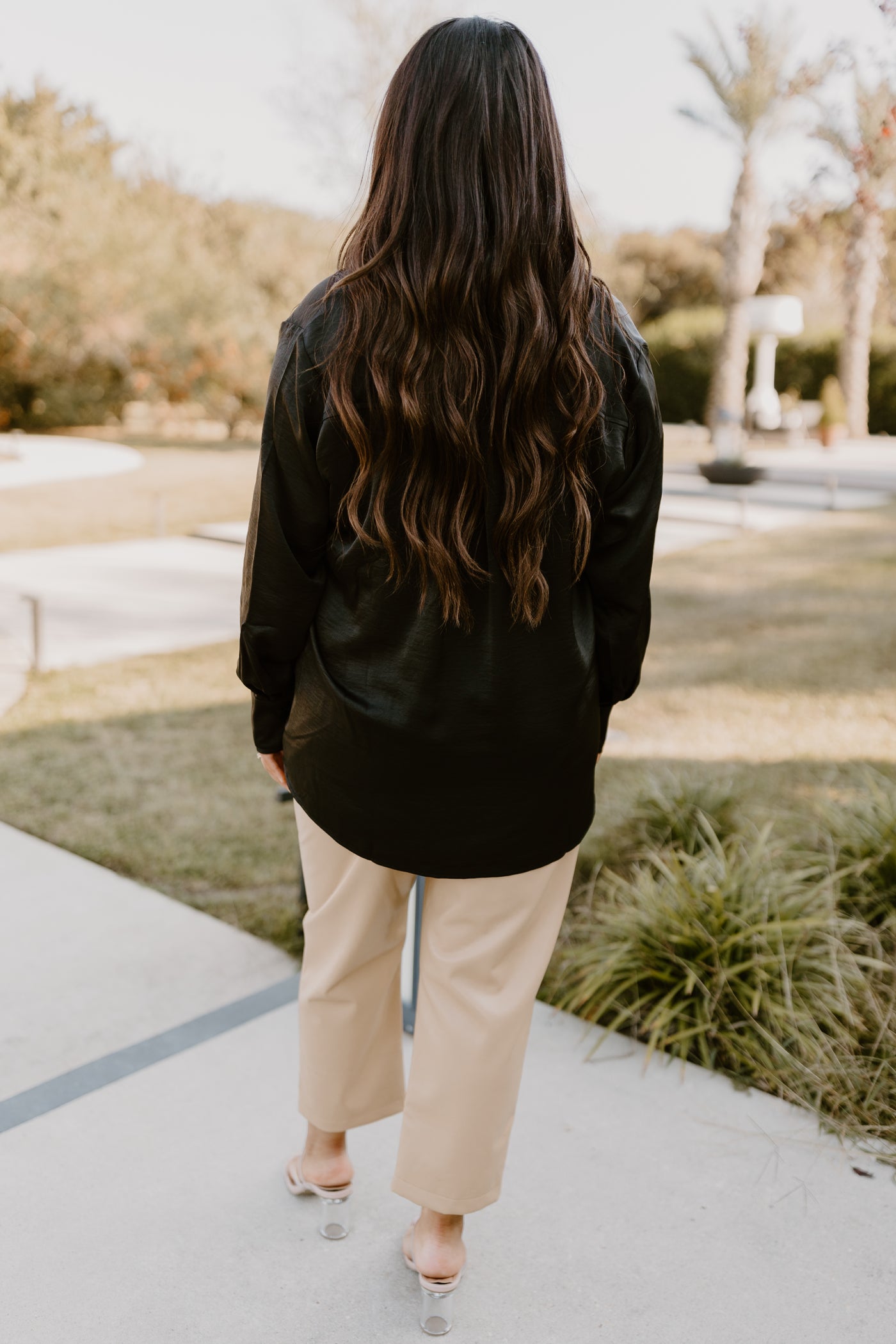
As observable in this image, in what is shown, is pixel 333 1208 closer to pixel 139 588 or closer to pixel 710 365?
pixel 139 588

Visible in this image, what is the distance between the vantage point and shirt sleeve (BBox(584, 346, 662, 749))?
1.56m

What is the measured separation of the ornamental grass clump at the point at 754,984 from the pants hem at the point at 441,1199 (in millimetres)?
802

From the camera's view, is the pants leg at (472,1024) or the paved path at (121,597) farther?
the paved path at (121,597)

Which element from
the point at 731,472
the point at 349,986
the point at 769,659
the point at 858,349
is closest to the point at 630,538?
the point at 349,986

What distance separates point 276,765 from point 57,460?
1538cm

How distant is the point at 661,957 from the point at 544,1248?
34.5 inches

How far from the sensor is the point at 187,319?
2131 cm

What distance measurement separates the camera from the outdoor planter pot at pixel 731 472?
15.3m

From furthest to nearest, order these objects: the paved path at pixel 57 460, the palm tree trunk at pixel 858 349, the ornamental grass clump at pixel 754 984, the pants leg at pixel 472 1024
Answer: the palm tree trunk at pixel 858 349 → the paved path at pixel 57 460 → the ornamental grass clump at pixel 754 984 → the pants leg at pixel 472 1024

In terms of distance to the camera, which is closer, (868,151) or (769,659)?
(868,151)

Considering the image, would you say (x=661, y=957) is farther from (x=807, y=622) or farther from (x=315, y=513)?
(x=807, y=622)

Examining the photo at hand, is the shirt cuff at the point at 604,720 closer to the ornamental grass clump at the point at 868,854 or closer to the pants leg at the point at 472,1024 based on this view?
the pants leg at the point at 472,1024

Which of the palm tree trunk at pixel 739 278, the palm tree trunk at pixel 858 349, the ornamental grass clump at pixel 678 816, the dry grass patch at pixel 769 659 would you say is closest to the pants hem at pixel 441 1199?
the ornamental grass clump at pixel 678 816

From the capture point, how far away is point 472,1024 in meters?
1.64
